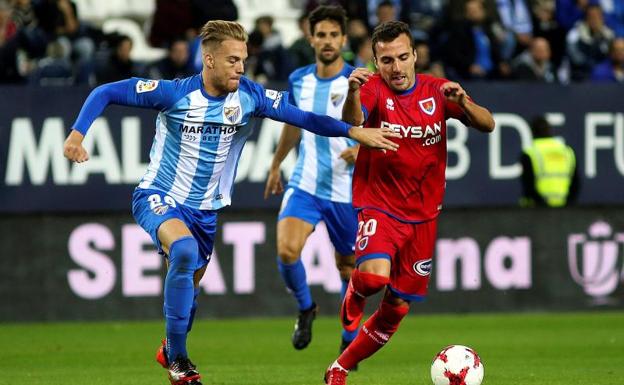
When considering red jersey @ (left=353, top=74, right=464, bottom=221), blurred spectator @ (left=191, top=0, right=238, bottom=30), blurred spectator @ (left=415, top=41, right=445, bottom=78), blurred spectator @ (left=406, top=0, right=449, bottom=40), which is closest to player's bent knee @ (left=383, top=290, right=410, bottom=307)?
red jersey @ (left=353, top=74, right=464, bottom=221)

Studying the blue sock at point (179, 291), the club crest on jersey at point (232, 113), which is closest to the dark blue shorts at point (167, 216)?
the blue sock at point (179, 291)

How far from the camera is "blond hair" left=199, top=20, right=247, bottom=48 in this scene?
27.6 ft

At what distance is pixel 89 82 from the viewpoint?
634 inches

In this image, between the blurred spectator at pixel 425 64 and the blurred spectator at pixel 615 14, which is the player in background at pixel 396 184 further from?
the blurred spectator at pixel 615 14

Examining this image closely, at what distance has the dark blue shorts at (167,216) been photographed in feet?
27.8

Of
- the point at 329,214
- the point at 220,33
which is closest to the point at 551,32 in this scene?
the point at 329,214

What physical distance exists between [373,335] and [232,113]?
5.31ft

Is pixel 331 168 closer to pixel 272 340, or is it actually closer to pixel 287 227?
pixel 287 227

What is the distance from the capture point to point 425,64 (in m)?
16.5

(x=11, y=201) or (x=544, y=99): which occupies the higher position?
(x=544, y=99)

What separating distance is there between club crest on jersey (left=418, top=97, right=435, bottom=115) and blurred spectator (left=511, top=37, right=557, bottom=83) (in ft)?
29.4

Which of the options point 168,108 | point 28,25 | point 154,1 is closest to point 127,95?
point 168,108

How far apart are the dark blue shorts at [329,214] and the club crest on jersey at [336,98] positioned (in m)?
0.76

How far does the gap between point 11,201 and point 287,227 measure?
17.8 feet
